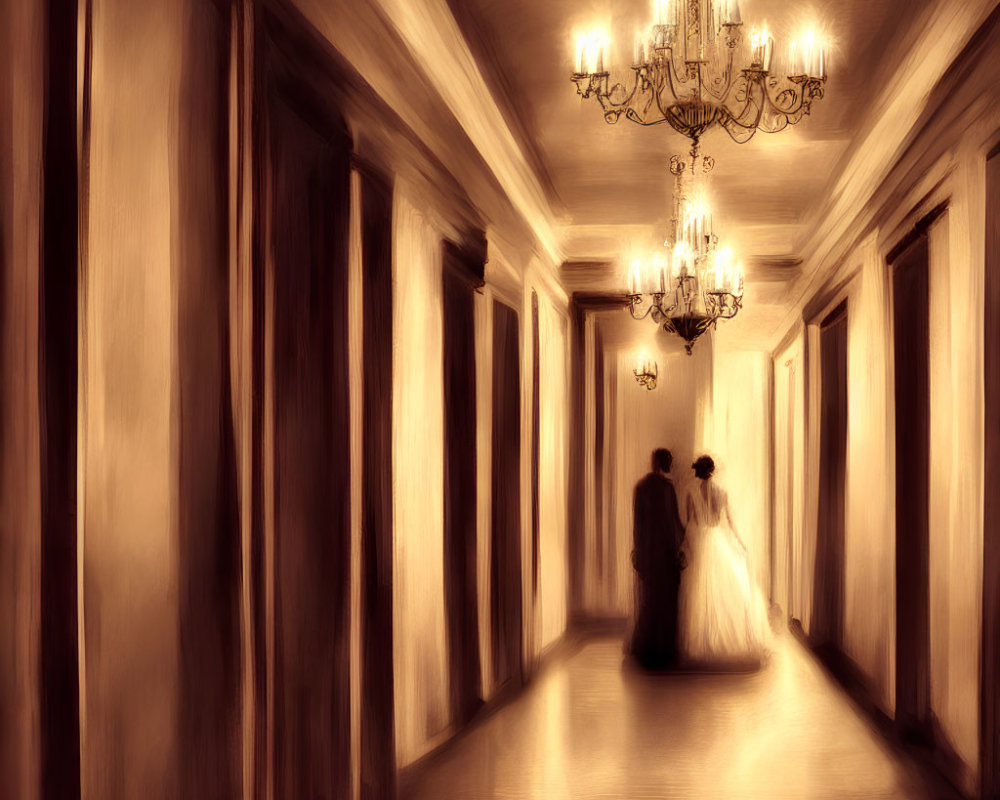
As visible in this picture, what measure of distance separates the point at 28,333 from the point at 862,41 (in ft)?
13.4

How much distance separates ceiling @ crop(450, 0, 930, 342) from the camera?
412 centimetres

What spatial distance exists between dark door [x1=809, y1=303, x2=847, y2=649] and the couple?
89 centimetres

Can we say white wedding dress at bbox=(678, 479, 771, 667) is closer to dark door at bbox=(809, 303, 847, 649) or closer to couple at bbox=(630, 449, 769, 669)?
couple at bbox=(630, 449, 769, 669)

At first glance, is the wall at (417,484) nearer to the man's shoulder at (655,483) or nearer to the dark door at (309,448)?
the dark door at (309,448)

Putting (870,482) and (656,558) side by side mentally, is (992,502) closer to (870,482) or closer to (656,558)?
(870,482)

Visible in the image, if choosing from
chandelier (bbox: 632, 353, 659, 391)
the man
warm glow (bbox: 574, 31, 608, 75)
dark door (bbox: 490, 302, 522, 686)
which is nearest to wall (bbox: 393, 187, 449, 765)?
dark door (bbox: 490, 302, 522, 686)

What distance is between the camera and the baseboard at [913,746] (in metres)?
4.53

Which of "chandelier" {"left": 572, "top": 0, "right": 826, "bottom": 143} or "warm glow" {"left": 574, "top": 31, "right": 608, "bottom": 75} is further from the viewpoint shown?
"warm glow" {"left": 574, "top": 31, "right": 608, "bottom": 75}

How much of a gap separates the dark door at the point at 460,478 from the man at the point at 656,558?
199 centimetres

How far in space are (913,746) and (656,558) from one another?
Answer: 2599mm

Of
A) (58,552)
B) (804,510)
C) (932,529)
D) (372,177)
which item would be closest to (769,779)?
(932,529)

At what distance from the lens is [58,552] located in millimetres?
1737

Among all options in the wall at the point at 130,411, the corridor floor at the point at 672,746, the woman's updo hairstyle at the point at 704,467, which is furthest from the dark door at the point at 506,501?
the wall at the point at 130,411

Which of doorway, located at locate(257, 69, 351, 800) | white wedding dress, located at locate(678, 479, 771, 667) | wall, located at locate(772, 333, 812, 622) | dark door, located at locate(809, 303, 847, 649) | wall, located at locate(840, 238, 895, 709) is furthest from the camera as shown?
wall, located at locate(772, 333, 812, 622)
